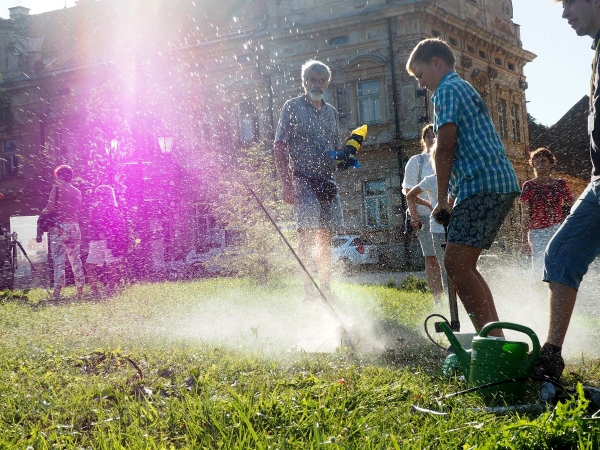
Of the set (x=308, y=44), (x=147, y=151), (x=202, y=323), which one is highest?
(x=308, y=44)

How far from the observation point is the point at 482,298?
3861 millimetres

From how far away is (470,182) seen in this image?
3871mm

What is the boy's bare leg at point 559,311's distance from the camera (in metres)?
3.36

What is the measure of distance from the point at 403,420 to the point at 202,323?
156 inches

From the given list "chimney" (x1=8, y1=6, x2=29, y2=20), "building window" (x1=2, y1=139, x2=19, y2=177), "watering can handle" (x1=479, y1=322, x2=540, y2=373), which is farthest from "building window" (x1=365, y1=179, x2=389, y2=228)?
"chimney" (x1=8, y1=6, x2=29, y2=20)

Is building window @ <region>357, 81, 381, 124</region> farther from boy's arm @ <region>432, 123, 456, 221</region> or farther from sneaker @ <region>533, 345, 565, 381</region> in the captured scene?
sneaker @ <region>533, 345, 565, 381</region>

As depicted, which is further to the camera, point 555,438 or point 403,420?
point 403,420

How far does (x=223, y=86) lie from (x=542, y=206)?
2289 cm

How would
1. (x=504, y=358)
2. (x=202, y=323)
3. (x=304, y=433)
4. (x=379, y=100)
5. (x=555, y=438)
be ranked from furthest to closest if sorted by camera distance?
(x=379, y=100) < (x=202, y=323) < (x=504, y=358) < (x=304, y=433) < (x=555, y=438)

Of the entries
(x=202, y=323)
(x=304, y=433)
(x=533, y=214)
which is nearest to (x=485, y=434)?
(x=304, y=433)

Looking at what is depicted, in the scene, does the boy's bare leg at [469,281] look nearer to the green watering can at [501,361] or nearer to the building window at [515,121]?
the green watering can at [501,361]

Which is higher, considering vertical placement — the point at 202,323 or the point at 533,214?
the point at 533,214

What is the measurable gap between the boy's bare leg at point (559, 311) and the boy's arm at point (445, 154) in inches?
32.8

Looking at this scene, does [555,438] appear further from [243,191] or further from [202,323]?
[243,191]
